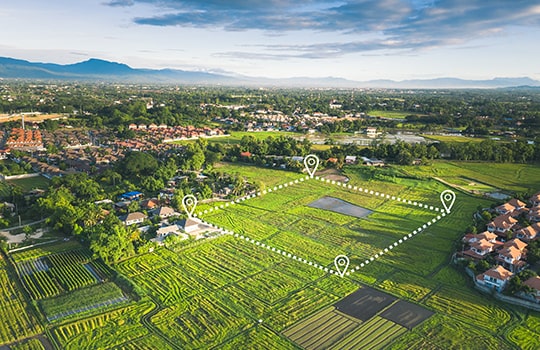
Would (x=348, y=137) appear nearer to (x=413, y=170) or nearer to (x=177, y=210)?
(x=413, y=170)

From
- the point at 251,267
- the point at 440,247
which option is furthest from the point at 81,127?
the point at 440,247

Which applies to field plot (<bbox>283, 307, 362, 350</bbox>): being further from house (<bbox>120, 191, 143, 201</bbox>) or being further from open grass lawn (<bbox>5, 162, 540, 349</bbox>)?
house (<bbox>120, 191, 143, 201</bbox>)

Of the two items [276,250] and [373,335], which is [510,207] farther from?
[373,335]

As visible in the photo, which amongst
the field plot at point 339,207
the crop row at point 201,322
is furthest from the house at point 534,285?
the crop row at point 201,322

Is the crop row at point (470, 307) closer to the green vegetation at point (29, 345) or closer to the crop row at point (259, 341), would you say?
the crop row at point (259, 341)

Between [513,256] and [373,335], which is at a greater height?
[513,256]

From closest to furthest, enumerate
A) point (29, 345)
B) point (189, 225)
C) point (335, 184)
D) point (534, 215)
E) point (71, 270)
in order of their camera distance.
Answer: point (29, 345)
point (71, 270)
point (189, 225)
point (534, 215)
point (335, 184)

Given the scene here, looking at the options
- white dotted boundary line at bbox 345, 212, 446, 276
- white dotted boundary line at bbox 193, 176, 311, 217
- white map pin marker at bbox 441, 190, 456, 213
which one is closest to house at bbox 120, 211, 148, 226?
white dotted boundary line at bbox 193, 176, 311, 217

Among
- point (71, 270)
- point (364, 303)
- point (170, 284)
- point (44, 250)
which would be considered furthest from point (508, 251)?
point (44, 250)
